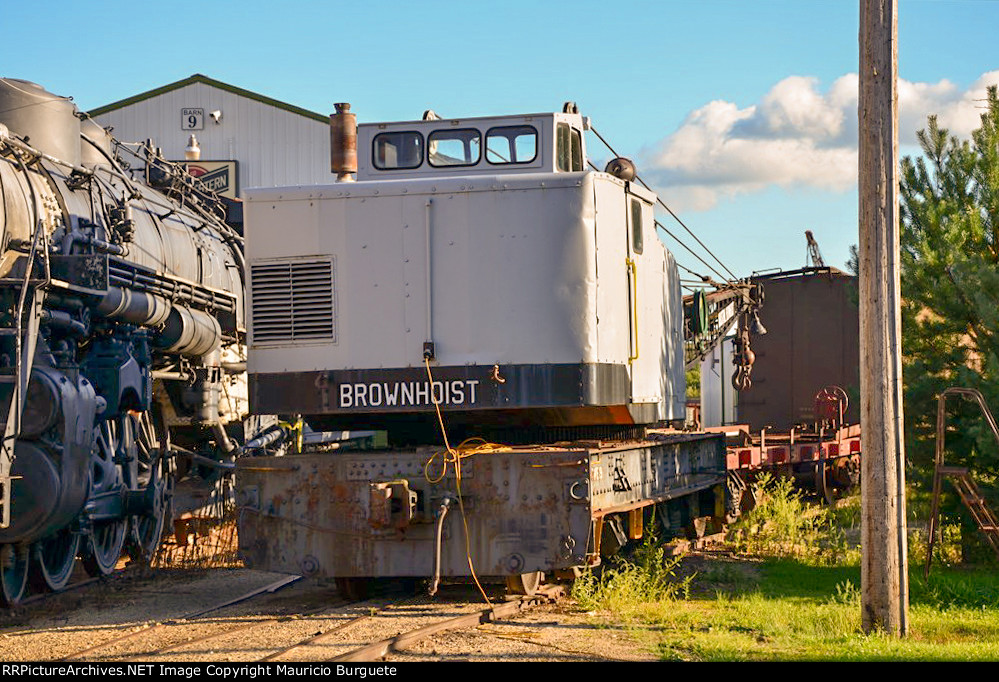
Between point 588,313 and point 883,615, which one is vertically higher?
point 588,313

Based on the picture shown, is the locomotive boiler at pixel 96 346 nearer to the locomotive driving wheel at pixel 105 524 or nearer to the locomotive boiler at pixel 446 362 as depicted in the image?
the locomotive driving wheel at pixel 105 524

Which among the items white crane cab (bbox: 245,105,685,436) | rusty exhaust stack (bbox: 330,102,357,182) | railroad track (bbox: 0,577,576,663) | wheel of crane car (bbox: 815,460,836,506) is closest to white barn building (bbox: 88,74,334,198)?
wheel of crane car (bbox: 815,460,836,506)

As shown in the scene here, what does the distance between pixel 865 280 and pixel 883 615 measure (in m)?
2.29

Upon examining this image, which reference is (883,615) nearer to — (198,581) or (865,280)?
(865,280)

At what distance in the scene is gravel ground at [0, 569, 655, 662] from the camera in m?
7.67

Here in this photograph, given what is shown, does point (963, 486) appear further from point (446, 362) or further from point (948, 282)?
point (446, 362)

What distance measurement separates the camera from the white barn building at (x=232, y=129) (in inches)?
1157

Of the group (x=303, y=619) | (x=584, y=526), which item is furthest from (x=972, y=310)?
(x=303, y=619)

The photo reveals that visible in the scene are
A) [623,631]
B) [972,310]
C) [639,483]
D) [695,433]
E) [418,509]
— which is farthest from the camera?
[695,433]

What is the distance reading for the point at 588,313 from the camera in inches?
369

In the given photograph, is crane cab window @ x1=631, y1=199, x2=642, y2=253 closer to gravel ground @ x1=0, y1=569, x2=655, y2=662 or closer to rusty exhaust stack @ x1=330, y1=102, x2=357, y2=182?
rusty exhaust stack @ x1=330, y1=102, x2=357, y2=182

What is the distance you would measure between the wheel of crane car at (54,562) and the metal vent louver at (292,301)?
299 centimetres

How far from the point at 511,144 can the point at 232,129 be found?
825 inches

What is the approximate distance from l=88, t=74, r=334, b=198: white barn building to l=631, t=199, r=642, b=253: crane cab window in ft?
64.2
